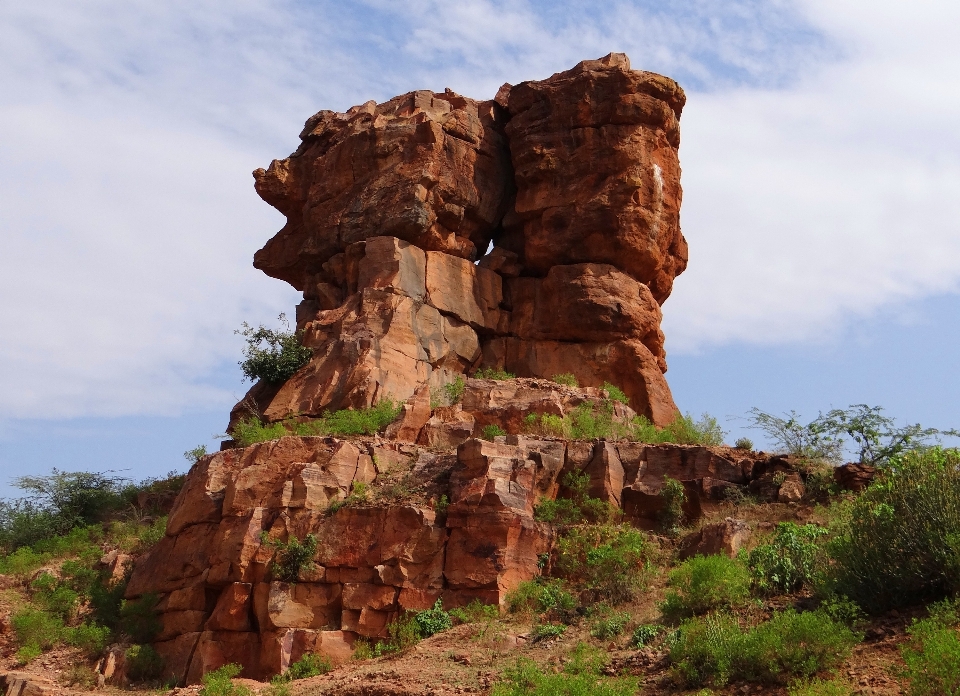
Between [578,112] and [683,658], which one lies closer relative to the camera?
[683,658]

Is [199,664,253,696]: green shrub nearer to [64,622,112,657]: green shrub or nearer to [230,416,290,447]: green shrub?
[64,622,112,657]: green shrub

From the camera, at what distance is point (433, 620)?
58.6ft

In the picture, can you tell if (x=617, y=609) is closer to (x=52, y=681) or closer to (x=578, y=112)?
(x=52, y=681)

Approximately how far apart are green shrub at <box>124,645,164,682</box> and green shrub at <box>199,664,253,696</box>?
1507 millimetres

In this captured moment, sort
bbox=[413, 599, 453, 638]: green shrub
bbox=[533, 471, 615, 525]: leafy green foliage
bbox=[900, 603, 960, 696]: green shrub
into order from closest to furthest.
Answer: bbox=[900, 603, 960, 696]: green shrub
bbox=[413, 599, 453, 638]: green shrub
bbox=[533, 471, 615, 525]: leafy green foliage

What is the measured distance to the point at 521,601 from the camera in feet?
58.6

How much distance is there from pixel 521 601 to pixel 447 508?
2143mm

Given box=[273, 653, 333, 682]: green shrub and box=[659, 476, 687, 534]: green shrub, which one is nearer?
box=[273, 653, 333, 682]: green shrub

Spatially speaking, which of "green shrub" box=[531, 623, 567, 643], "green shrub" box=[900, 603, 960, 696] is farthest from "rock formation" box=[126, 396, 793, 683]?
"green shrub" box=[900, 603, 960, 696]

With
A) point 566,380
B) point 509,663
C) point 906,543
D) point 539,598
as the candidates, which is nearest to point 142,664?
point 539,598

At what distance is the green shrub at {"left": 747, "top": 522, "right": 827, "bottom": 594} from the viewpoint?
1650 cm

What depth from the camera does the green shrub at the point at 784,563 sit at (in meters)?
16.5

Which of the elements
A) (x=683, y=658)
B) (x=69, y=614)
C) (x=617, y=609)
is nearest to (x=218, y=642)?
(x=69, y=614)

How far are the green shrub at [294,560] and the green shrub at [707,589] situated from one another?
5.95 m
